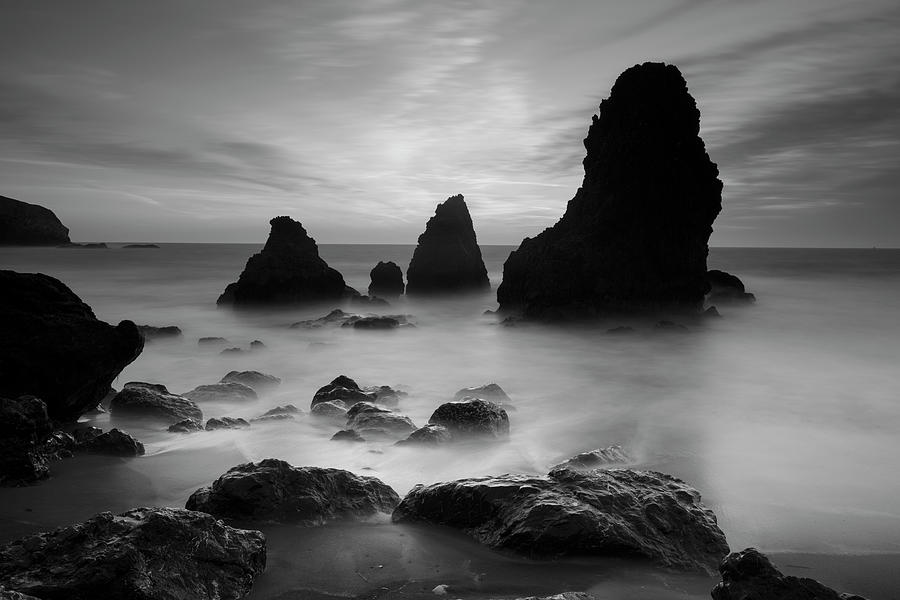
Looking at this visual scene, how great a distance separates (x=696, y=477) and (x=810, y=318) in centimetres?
2865

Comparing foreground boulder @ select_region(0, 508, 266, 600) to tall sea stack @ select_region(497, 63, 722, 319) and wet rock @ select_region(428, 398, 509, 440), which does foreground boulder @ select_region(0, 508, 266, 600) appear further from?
tall sea stack @ select_region(497, 63, 722, 319)

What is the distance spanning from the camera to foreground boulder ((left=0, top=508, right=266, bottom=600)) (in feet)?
12.0

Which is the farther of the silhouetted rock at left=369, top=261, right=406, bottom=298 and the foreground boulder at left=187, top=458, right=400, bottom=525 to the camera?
the silhouetted rock at left=369, top=261, right=406, bottom=298

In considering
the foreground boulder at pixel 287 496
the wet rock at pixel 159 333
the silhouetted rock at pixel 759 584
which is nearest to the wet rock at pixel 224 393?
the foreground boulder at pixel 287 496

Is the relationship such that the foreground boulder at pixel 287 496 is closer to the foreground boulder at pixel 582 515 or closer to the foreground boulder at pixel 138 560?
the foreground boulder at pixel 582 515

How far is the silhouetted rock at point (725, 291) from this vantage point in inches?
1419

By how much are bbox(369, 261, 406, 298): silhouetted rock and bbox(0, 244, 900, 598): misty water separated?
11807 millimetres

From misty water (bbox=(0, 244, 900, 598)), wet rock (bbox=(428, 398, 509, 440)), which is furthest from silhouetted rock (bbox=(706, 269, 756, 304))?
wet rock (bbox=(428, 398, 509, 440))

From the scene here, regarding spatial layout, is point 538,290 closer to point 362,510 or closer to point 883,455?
point 883,455

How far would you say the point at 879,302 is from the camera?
129ft

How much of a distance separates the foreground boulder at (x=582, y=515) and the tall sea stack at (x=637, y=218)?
20.0 m

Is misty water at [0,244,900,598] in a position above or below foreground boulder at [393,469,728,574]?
below

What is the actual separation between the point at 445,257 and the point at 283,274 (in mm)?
11360

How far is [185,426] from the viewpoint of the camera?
9.14 metres
